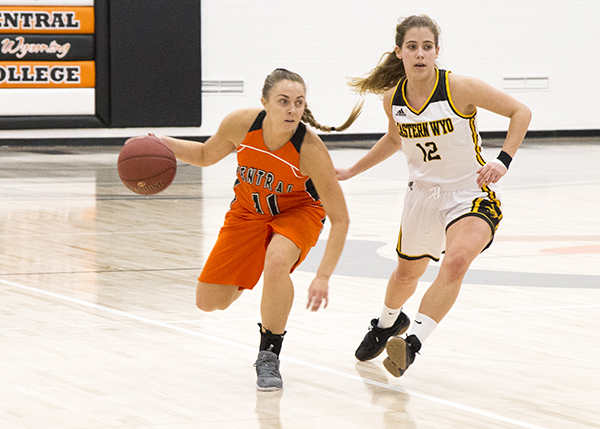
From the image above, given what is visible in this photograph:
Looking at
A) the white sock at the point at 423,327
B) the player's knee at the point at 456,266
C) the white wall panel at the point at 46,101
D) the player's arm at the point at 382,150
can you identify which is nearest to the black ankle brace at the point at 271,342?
the white sock at the point at 423,327

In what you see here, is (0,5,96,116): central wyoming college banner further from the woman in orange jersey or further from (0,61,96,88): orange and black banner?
the woman in orange jersey

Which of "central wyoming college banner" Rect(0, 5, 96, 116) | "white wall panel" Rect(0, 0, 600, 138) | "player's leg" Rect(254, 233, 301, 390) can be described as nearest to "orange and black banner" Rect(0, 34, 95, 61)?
"central wyoming college banner" Rect(0, 5, 96, 116)

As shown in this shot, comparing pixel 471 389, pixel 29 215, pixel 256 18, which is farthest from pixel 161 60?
pixel 471 389

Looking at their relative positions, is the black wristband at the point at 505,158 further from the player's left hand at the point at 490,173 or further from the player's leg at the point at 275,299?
the player's leg at the point at 275,299

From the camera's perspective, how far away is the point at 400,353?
3598 mm

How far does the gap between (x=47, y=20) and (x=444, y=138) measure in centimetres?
1160

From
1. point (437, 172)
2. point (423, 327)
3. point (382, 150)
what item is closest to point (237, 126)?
point (382, 150)

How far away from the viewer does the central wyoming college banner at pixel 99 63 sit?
47.1ft

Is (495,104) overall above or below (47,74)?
above

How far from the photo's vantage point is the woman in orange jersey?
3719mm

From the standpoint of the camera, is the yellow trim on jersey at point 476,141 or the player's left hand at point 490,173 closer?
the player's left hand at point 490,173

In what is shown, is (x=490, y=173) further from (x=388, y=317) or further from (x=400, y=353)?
(x=388, y=317)

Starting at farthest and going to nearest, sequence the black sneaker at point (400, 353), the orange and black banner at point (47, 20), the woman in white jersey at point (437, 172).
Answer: the orange and black banner at point (47, 20) → the woman in white jersey at point (437, 172) → the black sneaker at point (400, 353)

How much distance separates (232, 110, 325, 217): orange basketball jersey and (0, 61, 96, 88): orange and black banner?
11.1 m
